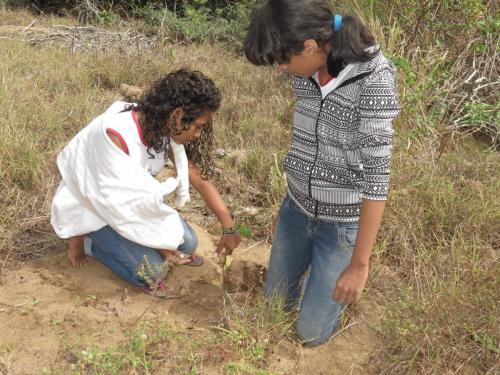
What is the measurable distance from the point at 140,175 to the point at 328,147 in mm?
750

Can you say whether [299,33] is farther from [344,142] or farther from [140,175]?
[140,175]

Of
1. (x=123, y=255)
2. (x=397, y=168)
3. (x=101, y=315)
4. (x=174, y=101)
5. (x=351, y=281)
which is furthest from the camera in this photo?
(x=397, y=168)

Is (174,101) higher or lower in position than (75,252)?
higher

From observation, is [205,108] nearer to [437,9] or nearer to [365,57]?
[365,57]

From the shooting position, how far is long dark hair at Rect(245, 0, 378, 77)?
1.65m

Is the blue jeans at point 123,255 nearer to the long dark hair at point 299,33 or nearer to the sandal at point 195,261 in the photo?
the sandal at point 195,261

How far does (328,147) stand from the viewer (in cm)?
196

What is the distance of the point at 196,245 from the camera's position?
261 centimetres

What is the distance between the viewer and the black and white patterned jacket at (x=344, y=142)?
171 cm

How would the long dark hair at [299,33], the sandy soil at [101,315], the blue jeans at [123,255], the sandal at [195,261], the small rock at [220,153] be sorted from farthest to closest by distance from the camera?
1. the small rock at [220,153]
2. the sandal at [195,261]
3. the blue jeans at [123,255]
4. the sandy soil at [101,315]
5. the long dark hair at [299,33]

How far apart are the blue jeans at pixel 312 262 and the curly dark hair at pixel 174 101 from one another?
54 centimetres

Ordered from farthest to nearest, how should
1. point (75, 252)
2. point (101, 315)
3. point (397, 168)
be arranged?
point (397, 168) < point (75, 252) < point (101, 315)

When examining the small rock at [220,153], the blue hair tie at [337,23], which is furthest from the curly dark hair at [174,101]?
the small rock at [220,153]

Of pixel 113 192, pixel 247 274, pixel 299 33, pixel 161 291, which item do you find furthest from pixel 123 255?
pixel 299 33
